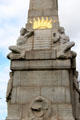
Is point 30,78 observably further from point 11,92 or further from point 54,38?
point 54,38

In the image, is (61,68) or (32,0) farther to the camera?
(32,0)

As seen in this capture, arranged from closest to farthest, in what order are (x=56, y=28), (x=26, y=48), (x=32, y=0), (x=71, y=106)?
(x=71, y=106) → (x=26, y=48) → (x=56, y=28) → (x=32, y=0)

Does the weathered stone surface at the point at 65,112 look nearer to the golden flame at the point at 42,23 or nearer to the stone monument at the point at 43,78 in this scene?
the stone monument at the point at 43,78

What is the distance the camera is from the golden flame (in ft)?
36.6

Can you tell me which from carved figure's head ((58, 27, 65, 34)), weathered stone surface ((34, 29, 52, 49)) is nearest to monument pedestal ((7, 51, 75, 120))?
weathered stone surface ((34, 29, 52, 49))

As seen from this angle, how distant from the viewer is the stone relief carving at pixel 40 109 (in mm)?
8922

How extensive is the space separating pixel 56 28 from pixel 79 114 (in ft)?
13.7

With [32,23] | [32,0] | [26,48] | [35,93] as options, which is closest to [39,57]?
[26,48]

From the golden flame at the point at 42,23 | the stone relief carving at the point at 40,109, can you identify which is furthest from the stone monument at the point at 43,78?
the golden flame at the point at 42,23


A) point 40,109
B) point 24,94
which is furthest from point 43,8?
point 40,109

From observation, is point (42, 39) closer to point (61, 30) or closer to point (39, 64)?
point (61, 30)

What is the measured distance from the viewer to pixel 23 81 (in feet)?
31.9

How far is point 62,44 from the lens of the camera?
33.3 ft

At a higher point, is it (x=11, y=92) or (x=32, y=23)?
(x=32, y=23)
